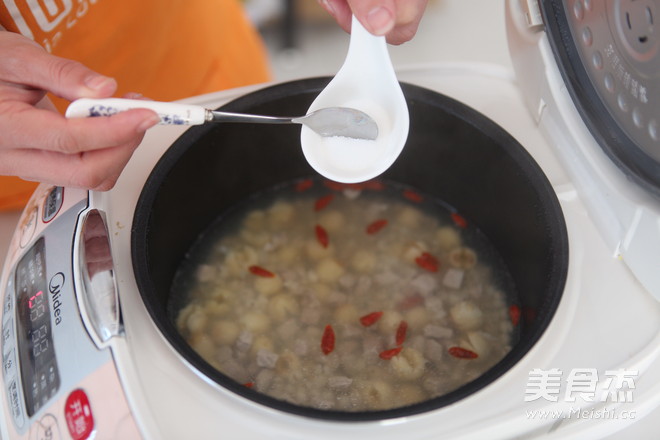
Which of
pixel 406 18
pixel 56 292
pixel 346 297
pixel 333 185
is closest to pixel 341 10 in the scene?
pixel 406 18

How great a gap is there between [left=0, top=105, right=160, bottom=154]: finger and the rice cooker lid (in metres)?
0.47

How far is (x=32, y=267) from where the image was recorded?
75 centimetres

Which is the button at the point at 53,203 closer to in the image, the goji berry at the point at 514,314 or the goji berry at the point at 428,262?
the goji berry at the point at 428,262

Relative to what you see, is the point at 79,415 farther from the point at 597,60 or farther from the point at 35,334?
the point at 597,60

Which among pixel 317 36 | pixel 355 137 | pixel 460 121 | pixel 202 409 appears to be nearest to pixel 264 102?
pixel 355 137

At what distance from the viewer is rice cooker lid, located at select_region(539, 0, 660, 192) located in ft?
2.07

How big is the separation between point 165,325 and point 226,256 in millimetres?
300

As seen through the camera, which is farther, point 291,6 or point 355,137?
point 291,6

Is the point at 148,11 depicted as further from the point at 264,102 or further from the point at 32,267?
the point at 32,267

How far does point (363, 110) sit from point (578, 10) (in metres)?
0.27

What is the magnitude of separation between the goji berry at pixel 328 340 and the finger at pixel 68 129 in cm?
36

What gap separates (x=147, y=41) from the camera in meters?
1.08

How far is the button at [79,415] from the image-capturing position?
63cm

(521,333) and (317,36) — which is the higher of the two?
(521,333)
